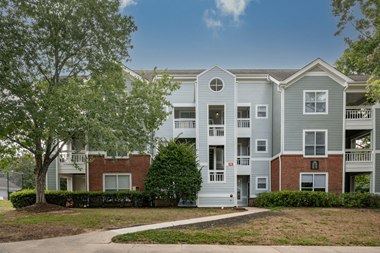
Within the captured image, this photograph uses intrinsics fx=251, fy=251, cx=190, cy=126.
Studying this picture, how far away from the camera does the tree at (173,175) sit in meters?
15.8

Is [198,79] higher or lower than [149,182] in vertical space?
higher

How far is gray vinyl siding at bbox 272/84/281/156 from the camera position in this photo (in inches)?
728

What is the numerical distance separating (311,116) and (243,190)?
7.93 m

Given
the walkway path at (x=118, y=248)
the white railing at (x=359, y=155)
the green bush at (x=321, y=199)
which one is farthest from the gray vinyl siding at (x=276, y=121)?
the walkway path at (x=118, y=248)

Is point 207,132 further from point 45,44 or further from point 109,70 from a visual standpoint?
point 45,44

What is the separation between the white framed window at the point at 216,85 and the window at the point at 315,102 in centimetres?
595

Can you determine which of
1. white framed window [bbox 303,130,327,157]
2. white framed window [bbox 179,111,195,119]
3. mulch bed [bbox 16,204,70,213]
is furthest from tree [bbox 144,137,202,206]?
white framed window [bbox 303,130,327,157]

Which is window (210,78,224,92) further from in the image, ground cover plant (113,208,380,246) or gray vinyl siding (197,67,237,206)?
ground cover plant (113,208,380,246)

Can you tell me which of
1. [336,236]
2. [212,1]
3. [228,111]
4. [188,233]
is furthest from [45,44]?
[212,1]

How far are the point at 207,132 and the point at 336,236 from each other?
36.9ft

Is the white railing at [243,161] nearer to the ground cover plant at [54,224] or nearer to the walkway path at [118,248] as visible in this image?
the ground cover plant at [54,224]

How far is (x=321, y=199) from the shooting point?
612 inches

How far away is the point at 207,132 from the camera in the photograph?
18.3 m

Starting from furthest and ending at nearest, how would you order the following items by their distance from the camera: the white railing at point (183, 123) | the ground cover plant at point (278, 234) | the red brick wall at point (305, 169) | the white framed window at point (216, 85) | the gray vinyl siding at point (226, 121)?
the white railing at point (183, 123), the white framed window at point (216, 85), the gray vinyl siding at point (226, 121), the red brick wall at point (305, 169), the ground cover plant at point (278, 234)
